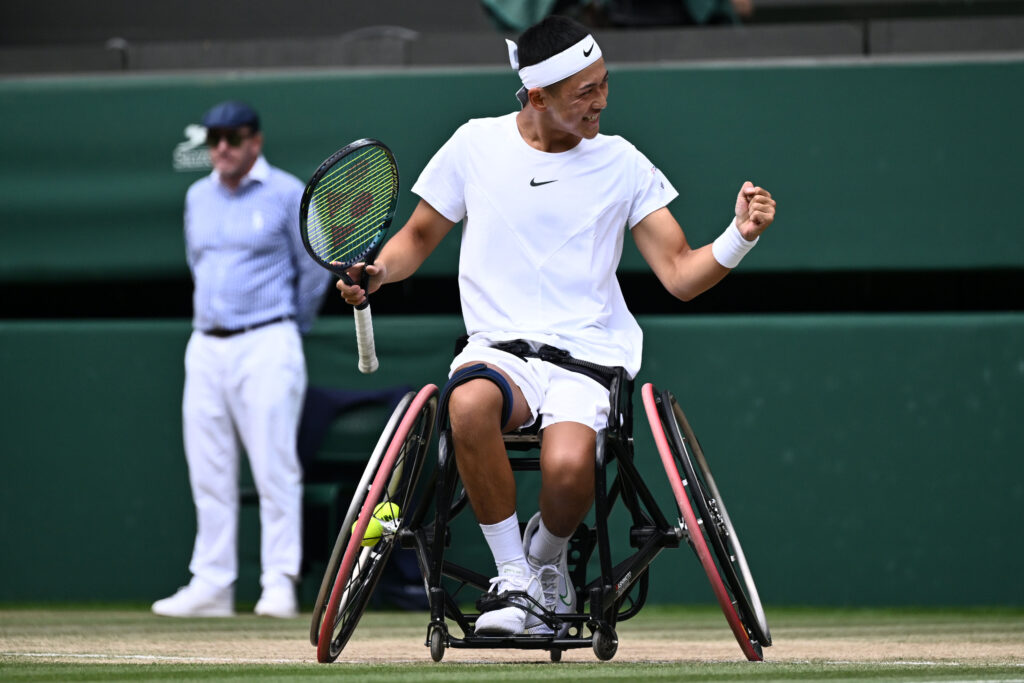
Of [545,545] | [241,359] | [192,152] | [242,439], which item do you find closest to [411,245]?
[545,545]

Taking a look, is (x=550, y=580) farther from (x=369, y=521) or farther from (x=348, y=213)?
(x=348, y=213)

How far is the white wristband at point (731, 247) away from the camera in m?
3.46

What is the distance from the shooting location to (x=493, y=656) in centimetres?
399

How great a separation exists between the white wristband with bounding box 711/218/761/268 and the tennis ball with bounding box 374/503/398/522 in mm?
958

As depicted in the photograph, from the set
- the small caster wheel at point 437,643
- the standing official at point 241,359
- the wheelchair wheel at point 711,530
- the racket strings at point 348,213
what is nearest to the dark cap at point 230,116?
the standing official at point 241,359

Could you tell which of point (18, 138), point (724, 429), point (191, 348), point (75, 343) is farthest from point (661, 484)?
point (18, 138)

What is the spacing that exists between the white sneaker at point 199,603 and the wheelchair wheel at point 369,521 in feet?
8.07

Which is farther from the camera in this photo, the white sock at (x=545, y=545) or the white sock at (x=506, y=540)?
the white sock at (x=545, y=545)

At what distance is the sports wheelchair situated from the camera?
325 cm

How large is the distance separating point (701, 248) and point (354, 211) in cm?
85

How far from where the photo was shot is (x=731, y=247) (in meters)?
3.48

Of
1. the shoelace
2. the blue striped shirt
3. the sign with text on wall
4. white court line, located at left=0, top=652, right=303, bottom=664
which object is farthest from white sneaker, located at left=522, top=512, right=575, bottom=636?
the sign with text on wall

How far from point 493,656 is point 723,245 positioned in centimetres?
129

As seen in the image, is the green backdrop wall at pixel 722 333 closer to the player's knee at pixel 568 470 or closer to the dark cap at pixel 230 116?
the dark cap at pixel 230 116
